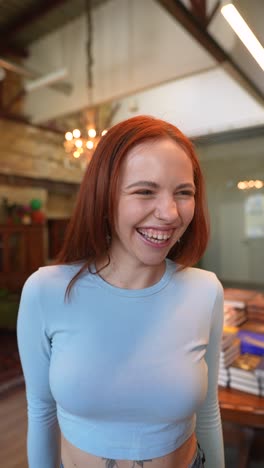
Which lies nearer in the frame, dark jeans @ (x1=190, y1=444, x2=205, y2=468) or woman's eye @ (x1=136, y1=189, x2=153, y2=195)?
woman's eye @ (x1=136, y1=189, x2=153, y2=195)

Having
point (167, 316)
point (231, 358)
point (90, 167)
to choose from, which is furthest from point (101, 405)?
point (231, 358)

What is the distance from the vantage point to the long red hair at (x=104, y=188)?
0.81m

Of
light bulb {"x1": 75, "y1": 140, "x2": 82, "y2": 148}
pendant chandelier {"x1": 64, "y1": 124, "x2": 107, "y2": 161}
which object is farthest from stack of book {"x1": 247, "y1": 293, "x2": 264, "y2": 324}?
light bulb {"x1": 75, "y1": 140, "x2": 82, "y2": 148}

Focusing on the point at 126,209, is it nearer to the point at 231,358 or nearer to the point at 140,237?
the point at 140,237

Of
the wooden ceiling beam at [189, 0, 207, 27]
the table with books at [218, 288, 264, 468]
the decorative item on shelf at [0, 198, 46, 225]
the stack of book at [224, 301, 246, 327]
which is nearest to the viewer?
the table with books at [218, 288, 264, 468]

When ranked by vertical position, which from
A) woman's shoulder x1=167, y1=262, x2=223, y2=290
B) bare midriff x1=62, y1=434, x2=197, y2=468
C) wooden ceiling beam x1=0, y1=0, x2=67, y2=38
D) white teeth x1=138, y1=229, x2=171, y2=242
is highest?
wooden ceiling beam x1=0, y1=0, x2=67, y2=38

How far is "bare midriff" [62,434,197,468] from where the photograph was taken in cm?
82

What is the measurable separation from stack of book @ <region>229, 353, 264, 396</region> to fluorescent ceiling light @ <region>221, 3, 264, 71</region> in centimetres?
158

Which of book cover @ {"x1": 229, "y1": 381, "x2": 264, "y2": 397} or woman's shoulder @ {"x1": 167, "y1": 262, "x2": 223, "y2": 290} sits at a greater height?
woman's shoulder @ {"x1": 167, "y1": 262, "x2": 223, "y2": 290}

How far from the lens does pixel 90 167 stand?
85 cm

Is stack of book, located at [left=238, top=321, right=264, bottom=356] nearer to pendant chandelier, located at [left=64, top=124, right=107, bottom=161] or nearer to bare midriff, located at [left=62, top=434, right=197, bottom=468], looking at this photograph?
bare midriff, located at [left=62, top=434, right=197, bottom=468]

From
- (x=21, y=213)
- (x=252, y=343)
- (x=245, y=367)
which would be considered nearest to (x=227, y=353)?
(x=245, y=367)

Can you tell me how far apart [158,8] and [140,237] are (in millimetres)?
5187

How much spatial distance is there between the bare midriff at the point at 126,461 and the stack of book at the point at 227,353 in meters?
0.67
